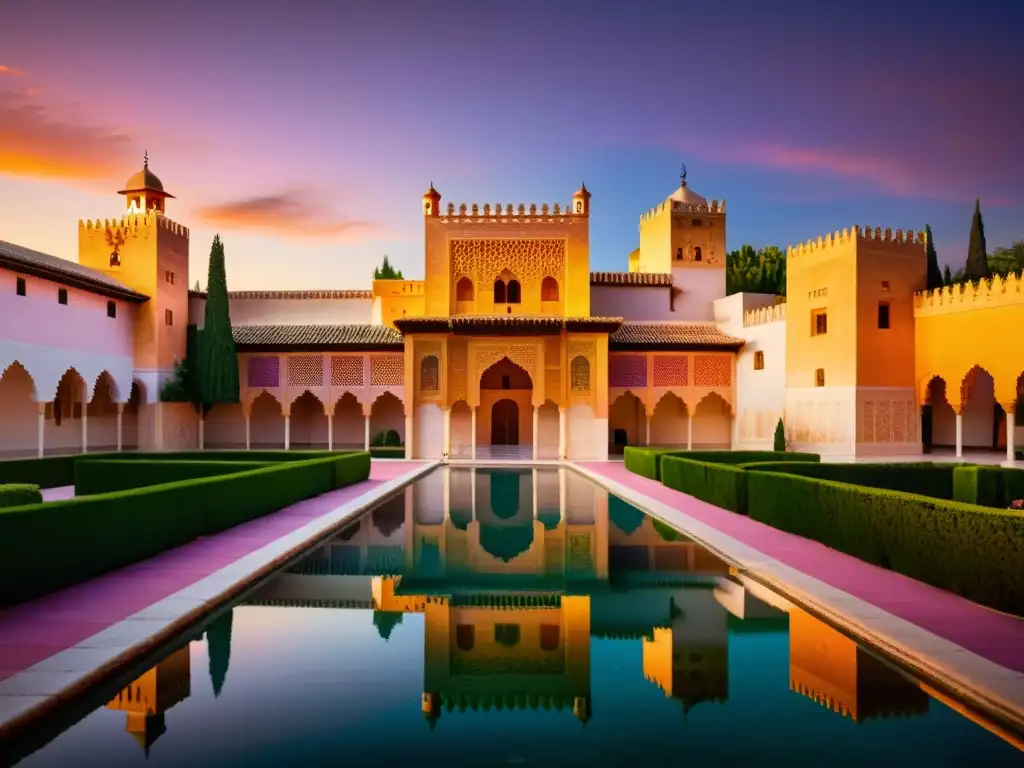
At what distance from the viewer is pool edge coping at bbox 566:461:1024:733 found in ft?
14.3

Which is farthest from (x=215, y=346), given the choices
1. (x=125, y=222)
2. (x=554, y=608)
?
(x=554, y=608)

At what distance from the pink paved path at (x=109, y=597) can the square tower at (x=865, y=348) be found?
1709 cm

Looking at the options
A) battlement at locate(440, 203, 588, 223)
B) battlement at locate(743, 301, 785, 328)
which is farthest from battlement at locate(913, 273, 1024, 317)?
battlement at locate(440, 203, 588, 223)

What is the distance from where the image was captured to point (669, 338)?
26.2 m

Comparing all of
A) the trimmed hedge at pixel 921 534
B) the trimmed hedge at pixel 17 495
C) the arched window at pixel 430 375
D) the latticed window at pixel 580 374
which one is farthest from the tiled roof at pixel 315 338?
the trimmed hedge at pixel 921 534

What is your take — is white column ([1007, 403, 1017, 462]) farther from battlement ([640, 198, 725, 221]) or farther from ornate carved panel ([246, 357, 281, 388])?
ornate carved panel ([246, 357, 281, 388])

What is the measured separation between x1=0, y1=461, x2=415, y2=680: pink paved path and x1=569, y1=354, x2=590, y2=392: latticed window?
49.3ft

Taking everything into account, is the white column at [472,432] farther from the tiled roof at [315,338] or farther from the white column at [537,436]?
the tiled roof at [315,338]

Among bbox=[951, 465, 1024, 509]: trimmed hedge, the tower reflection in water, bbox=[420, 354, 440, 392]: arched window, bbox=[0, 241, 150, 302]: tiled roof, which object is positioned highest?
bbox=[0, 241, 150, 302]: tiled roof

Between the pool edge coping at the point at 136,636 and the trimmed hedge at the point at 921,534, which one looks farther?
the trimmed hedge at the point at 921,534

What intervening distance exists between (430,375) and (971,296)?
15643 millimetres

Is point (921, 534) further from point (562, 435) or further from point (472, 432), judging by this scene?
point (472, 432)

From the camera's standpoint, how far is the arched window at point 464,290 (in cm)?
2606

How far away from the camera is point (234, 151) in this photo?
74.9 feet
